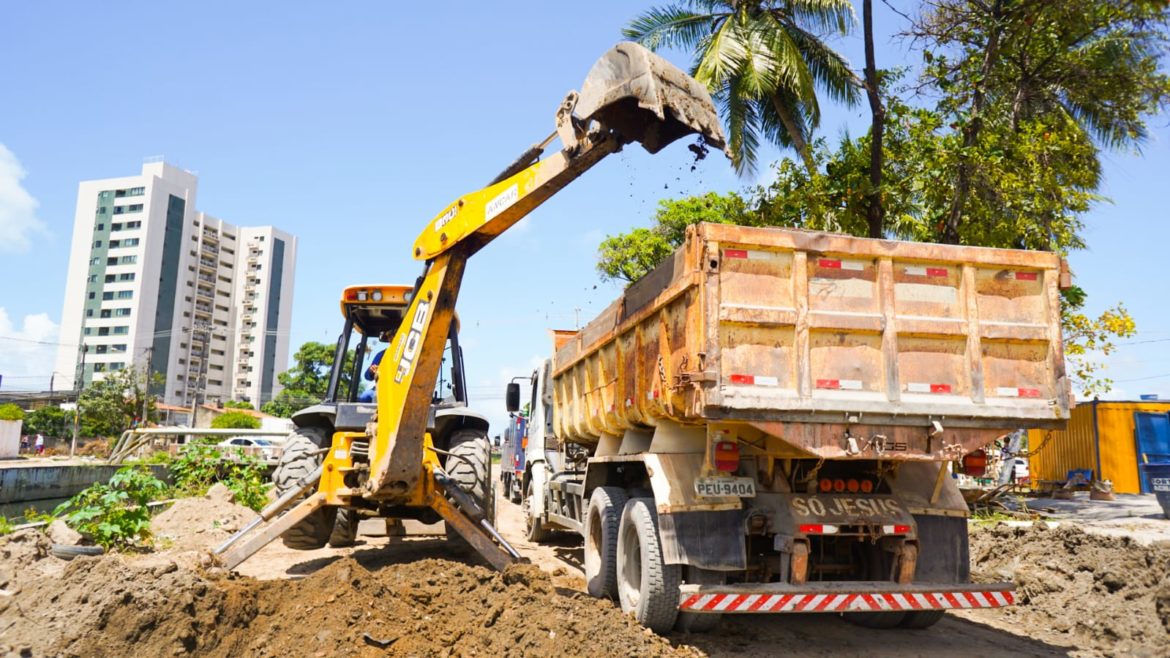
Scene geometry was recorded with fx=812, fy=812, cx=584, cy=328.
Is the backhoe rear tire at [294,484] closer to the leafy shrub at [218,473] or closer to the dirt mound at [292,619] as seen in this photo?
the dirt mound at [292,619]

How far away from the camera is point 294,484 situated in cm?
788

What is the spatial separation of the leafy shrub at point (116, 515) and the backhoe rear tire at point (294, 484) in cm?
215

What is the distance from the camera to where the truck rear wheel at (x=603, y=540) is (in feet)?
22.4

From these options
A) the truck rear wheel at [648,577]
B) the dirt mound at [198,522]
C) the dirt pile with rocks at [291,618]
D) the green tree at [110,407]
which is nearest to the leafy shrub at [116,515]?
Answer: the dirt mound at [198,522]

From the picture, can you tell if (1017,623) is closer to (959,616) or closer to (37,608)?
(959,616)

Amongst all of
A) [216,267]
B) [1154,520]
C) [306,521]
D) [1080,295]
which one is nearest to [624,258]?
[1080,295]

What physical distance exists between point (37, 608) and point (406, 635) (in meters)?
2.48

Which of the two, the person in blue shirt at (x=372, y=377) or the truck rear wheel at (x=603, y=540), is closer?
the truck rear wheel at (x=603, y=540)

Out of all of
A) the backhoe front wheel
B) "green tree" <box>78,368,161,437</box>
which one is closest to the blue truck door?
the backhoe front wheel

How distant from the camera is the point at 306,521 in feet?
25.7

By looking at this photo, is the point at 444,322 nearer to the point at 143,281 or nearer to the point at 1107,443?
the point at 1107,443

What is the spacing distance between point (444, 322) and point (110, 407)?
52.7 meters

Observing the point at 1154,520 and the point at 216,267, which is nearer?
the point at 1154,520

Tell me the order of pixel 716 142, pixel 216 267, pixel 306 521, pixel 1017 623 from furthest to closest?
pixel 216 267 → pixel 306 521 → pixel 1017 623 → pixel 716 142
